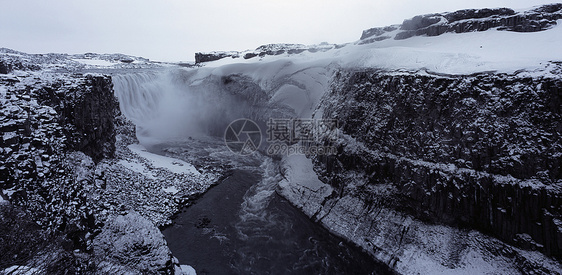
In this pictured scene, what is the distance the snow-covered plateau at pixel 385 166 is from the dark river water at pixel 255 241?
1.18 meters

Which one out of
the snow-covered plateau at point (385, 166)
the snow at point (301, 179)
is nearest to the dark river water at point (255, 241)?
the snow-covered plateau at point (385, 166)

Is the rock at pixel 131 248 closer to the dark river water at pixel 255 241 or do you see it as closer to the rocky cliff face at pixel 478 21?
the dark river water at pixel 255 241

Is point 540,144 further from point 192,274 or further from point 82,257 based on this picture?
point 82,257

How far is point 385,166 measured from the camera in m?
22.6

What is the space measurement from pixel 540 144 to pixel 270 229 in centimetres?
1966

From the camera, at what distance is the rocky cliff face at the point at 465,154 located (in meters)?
15.8

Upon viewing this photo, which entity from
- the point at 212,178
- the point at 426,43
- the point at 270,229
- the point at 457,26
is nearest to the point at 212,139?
the point at 212,178

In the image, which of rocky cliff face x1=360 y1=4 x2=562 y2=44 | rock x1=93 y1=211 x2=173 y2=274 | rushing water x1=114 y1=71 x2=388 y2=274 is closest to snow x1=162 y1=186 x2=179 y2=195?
rushing water x1=114 y1=71 x2=388 y2=274

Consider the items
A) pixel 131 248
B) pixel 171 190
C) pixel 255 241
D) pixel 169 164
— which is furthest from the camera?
pixel 169 164

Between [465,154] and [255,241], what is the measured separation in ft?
55.6

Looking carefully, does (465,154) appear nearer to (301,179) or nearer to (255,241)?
(301,179)

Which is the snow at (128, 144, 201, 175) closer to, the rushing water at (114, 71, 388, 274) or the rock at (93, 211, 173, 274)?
the rushing water at (114, 71, 388, 274)

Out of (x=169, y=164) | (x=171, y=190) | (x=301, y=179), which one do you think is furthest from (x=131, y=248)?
(x=301, y=179)

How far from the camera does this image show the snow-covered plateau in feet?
44.9
